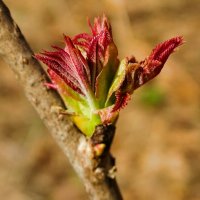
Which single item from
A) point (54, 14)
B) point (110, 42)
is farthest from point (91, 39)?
point (54, 14)

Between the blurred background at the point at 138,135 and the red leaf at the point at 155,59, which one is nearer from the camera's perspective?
the red leaf at the point at 155,59

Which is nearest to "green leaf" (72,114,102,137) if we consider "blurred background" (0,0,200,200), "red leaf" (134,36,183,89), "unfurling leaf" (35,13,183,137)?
"unfurling leaf" (35,13,183,137)

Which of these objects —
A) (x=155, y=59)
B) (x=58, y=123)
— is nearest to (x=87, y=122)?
(x=58, y=123)

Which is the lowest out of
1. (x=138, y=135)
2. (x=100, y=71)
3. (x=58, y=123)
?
(x=138, y=135)

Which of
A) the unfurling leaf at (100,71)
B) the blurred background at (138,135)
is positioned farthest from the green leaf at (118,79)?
the blurred background at (138,135)

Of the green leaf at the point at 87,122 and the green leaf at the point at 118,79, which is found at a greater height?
the green leaf at the point at 118,79

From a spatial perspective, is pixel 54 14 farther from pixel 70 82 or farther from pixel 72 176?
pixel 70 82

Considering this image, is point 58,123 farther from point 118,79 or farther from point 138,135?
point 138,135

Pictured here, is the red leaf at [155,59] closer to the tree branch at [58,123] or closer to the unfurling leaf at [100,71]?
the unfurling leaf at [100,71]
